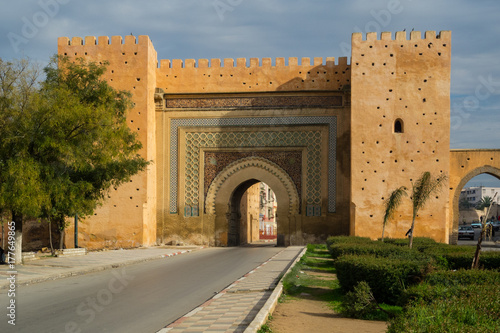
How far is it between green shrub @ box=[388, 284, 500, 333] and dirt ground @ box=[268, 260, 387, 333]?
36.6 inches

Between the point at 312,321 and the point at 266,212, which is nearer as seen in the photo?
the point at 312,321

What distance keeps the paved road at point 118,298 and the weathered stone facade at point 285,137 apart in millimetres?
8940

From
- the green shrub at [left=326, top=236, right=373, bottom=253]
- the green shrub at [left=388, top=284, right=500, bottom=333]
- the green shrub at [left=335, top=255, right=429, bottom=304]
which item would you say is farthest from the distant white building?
the green shrub at [left=388, top=284, right=500, bottom=333]

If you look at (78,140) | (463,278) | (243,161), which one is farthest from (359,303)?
(243,161)

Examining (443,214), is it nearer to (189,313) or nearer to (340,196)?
(340,196)

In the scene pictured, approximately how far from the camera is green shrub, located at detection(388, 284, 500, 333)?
145 inches

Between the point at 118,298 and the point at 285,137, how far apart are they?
1452cm

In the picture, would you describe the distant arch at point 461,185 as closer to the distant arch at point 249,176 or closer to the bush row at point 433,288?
the distant arch at point 249,176

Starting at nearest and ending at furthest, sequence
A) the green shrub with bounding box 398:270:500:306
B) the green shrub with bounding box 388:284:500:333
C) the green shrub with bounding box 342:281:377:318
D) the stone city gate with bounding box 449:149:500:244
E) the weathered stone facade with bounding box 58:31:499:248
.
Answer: the green shrub with bounding box 388:284:500:333 < the green shrub with bounding box 398:270:500:306 < the green shrub with bounding box 342:281:377:318 < the weathered stone facade with bounding box 58:31:499:248 < the stone city gate with bounding box 449:149:500:244

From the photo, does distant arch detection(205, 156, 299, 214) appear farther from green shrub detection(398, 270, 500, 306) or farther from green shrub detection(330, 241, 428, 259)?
green shrub detection(398, 270, 500, 306)

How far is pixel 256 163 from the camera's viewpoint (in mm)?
21812

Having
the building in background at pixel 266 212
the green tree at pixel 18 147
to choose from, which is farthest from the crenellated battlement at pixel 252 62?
the building in background at pixel 266 212

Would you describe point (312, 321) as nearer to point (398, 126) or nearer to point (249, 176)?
point (249, 176)

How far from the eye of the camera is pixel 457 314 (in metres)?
4.20
